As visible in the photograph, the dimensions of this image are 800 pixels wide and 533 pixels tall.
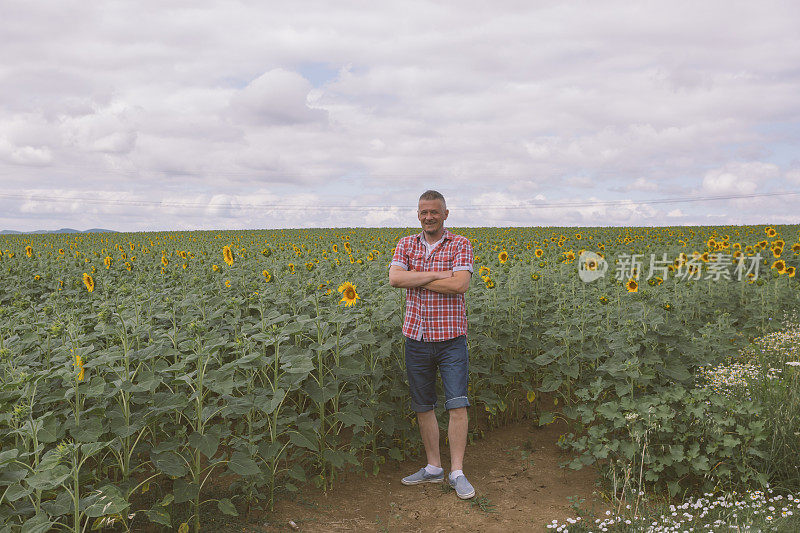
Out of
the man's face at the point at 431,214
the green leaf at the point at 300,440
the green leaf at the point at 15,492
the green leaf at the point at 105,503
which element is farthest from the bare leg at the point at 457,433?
the green leaf at the point at 15,492

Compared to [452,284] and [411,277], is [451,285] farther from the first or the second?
[411,277]

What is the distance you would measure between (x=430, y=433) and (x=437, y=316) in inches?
43.2

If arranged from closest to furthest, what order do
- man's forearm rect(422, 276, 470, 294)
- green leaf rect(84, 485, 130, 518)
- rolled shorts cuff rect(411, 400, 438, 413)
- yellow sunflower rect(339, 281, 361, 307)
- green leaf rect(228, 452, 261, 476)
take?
green leaf rect(84, 485, 130, 518) < green leaf rect(228, 452, 261, 476) < man's forearm rect(422, 276, 470, 294) < rolled shorts cuff rect(411, 400, 438, 413) < yellow sunflower rect(339, 281, 361, 307)

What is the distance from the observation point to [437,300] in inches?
185

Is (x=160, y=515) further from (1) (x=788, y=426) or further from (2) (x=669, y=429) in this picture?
(1) (x=788, y=426)

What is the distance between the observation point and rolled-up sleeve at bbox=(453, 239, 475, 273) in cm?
462

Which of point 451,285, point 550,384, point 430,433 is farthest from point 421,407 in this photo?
point 550,384

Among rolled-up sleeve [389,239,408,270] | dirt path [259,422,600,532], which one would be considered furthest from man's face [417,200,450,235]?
dirt path [259,422,600,532]

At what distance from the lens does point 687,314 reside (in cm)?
791

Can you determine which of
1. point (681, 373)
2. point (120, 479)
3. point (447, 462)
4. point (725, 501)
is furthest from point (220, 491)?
point (681, 373)

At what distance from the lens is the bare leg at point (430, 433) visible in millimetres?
4934

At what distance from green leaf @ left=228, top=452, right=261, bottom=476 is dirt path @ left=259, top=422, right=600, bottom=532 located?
68 centimetres

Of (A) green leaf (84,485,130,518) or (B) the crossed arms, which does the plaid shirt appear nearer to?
(B) the crossed arms

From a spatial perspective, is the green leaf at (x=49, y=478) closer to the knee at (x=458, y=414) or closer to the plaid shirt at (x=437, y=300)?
the plaid shirt at (x=437, y=300)
